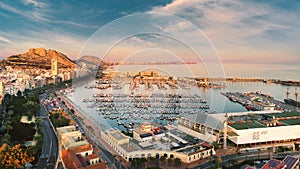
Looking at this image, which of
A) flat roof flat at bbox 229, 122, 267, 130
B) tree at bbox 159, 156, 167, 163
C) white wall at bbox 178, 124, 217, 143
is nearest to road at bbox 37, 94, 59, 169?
tree at bbox 159, 156, 167, 163

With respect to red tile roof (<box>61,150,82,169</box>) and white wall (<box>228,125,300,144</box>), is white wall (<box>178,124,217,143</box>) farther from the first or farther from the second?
red tile roof (<box>61,150,82,169</box>)

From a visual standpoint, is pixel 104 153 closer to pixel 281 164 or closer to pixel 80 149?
pixel 80 149

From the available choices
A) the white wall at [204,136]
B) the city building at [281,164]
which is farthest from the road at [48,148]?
the city building at [281,164]

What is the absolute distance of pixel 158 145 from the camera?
4762mm

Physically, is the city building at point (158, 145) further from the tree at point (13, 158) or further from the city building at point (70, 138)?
the tree at point (13, 158)

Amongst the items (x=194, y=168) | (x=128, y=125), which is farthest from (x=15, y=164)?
(x=128, y=125)

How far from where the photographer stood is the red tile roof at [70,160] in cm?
356

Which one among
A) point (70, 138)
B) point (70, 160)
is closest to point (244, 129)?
point (70, 160)

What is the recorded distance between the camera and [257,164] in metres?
4.29

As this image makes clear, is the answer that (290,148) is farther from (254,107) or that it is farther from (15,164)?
(254,107)

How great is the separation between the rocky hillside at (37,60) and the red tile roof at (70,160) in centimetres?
2904

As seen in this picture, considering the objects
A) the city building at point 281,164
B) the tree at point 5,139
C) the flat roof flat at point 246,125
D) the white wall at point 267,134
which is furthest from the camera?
the flat roof flat at point 246,125

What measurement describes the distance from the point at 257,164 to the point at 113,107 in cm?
655

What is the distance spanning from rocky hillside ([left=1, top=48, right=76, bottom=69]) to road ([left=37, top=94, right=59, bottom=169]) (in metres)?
26.5
